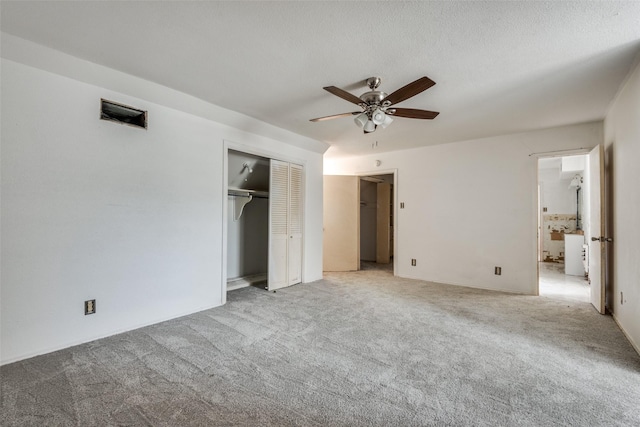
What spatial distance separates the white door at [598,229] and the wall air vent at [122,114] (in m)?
4.98

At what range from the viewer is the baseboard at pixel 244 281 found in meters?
4.35

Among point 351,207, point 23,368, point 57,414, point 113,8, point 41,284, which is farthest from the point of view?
point 351,207

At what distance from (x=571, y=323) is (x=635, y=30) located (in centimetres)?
266

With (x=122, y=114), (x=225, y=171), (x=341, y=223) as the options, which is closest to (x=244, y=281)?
(x=225, y=171)

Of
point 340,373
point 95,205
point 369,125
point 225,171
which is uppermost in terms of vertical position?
point 369,125

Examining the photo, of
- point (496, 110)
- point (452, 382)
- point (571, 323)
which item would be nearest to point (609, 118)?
point (496, 110)

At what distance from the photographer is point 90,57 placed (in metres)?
2.27

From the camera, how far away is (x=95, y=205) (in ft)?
8.18

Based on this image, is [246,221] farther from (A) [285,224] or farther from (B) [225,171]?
(B) [225,171]

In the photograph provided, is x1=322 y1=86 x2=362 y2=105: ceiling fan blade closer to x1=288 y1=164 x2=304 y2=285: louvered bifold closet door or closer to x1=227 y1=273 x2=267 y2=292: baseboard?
x1=288 y1=164 x2=304 y2=285: louvered bifold closet door

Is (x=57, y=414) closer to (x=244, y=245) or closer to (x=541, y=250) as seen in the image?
(x=244, y=245)

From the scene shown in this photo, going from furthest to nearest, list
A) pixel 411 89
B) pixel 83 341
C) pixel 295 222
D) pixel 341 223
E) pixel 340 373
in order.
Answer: pixel 341 223
pixel 295 222
pixel 83 341
pixel 411 89
pixel 340 373

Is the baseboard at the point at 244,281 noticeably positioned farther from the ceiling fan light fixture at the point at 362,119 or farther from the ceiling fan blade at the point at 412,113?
the ceiling fan blade at the point at 412,113

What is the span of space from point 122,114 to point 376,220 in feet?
17.9
